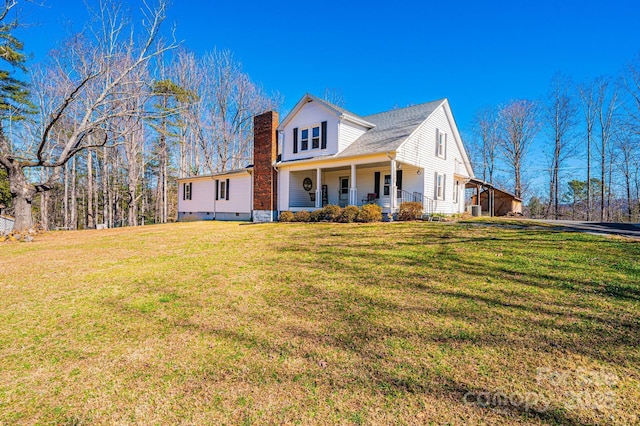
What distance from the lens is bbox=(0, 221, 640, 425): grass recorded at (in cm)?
224

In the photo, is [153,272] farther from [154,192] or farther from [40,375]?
[154,192]

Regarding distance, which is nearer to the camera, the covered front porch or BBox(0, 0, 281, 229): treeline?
BBox(0, 0, 281, 229): treeline

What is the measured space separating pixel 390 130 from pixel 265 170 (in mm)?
7433

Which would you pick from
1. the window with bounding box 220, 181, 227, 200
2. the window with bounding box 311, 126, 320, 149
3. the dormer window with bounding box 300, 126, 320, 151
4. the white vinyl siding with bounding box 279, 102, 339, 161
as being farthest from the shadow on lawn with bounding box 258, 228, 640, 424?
the window with bounding box 220, 181, 227, 200

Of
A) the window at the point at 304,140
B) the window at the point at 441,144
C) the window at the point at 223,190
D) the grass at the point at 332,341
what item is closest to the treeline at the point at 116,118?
the window at the point at 223,190

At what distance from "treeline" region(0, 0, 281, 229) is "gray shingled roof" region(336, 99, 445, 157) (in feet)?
29.4

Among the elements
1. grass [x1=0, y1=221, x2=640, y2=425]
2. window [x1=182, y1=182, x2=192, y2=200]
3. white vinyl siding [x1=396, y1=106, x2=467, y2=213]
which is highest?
white vinyl siding [x1=396, y1=106, x2=467, y2=213]

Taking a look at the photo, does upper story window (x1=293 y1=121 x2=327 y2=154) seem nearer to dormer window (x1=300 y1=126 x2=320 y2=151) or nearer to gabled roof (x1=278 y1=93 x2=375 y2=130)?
dormer window (x1=300 y1=126 x2=320 y2=151)

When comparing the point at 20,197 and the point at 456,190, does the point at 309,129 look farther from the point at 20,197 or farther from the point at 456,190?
the point at 20,197

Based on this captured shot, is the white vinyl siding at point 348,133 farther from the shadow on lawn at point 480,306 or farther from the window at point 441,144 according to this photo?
the shadow on lawn at point 480,306

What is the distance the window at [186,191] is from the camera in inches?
909

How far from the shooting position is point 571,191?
31.2 m

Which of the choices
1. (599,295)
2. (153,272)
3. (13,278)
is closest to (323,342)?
(599,295)

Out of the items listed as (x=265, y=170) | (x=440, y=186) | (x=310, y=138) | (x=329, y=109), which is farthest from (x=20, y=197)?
(x=440, y=186)
